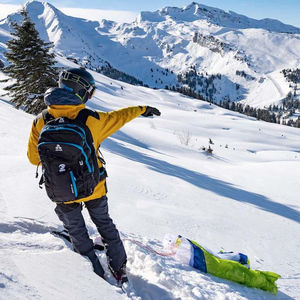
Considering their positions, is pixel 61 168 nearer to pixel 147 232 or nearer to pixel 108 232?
pixel 108 232

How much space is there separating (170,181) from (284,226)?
316 cm

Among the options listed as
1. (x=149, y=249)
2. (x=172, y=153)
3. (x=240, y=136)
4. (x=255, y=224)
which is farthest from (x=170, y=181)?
(x=240, y=136)

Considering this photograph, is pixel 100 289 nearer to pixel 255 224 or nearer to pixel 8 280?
pixel 8 280

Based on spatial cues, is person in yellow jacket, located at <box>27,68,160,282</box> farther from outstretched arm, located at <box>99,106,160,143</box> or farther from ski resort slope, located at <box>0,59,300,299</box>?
ski resort slope, located at <box>0,59,300,299</box>

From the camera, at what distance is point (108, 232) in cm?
340

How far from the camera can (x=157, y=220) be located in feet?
17.9

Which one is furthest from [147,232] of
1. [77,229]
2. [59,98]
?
[59,98]

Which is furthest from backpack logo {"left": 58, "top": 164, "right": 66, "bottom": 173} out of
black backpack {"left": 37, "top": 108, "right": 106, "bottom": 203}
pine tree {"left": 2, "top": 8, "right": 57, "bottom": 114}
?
pine tree {"left": 2, "top": 8, "right": 57, "bottom": 114}

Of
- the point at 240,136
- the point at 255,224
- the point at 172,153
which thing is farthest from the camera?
the point at 240,136

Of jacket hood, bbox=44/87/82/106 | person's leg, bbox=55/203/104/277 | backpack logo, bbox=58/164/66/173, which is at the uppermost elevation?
jacket hood, bbox=44/87/82/106

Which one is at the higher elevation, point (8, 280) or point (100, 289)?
point (8, 280)

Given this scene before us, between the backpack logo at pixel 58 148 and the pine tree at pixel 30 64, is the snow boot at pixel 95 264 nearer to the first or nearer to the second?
the backpack logo at pixel 58 148

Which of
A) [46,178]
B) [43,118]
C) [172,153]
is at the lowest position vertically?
[172,153]

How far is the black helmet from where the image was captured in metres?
3.03
